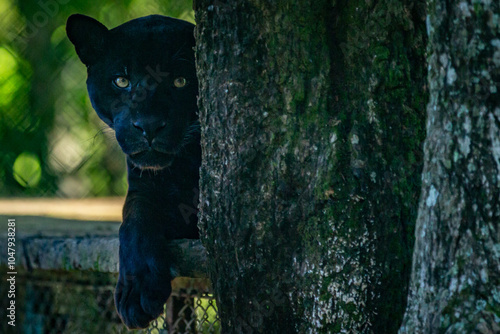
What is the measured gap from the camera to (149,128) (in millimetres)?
2172

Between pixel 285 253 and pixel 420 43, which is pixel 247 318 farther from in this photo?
pixel 420 43

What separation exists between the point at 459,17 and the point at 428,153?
0.26 meters

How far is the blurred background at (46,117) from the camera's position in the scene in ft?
21.8

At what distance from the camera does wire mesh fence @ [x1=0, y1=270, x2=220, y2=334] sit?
2346mm

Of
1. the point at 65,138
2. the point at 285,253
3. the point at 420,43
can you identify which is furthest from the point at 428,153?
the point at 65,138

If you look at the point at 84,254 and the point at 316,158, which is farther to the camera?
the point at 84,254

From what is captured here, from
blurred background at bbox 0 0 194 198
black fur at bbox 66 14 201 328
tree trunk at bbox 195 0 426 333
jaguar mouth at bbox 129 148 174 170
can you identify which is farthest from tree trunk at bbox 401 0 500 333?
blurred background at bbox 0 0 194 198

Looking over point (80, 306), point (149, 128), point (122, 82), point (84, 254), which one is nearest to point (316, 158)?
point (149, 128)

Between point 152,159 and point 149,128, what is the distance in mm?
138

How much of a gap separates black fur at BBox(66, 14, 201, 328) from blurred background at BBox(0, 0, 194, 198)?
4208 mm

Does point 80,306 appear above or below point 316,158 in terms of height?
below

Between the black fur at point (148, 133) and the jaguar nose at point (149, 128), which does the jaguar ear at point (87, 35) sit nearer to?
the black fur at point (148, 133)

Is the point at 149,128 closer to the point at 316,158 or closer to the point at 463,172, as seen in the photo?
the point at 316,158

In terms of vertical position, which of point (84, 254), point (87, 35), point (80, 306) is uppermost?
point (87, 35)
